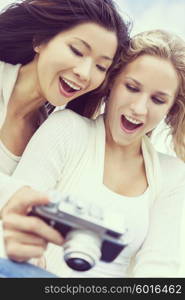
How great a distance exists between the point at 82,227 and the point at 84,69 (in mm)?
321

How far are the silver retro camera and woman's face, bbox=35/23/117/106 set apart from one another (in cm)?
29

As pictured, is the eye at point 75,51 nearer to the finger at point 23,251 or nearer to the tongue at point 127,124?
the tongue at point 127,124

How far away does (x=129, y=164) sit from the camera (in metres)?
0.89

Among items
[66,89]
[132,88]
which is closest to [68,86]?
[66,89]

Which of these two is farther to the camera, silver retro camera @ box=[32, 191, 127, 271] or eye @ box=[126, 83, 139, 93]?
eye @ box=[126, 83, 139, 93]

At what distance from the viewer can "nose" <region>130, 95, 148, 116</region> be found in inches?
32.3

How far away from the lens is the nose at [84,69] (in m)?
0.82

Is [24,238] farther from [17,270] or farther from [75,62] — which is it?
[75,62]

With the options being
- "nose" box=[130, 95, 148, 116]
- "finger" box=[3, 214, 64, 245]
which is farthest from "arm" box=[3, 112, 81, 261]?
"nose" box=[130, 95, 148, 116]

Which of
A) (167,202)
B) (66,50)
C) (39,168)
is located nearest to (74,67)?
(66,50)

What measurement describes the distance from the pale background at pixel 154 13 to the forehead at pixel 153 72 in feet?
0.22

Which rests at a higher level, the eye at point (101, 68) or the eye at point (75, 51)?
the eye at point (75, 51)

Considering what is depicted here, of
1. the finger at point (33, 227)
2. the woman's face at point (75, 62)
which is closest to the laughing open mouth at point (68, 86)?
the woman's face at point (75, 62)

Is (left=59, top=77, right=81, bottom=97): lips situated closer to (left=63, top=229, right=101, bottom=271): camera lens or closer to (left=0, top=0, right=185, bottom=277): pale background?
(left=0, top=0, right=185, bottom=277): pale background
